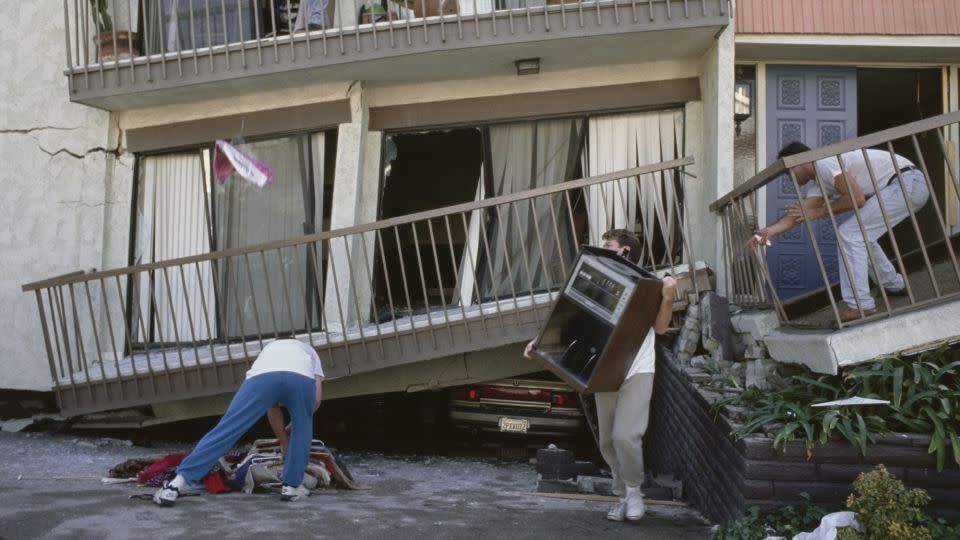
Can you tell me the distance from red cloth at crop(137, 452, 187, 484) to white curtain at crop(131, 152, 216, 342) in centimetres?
359

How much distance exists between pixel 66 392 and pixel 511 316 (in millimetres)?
4542

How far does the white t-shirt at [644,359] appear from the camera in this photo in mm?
6176

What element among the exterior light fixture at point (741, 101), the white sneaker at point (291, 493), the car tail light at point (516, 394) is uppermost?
the exterior light fixture at point (741, 101)

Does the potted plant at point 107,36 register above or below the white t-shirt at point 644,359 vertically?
above

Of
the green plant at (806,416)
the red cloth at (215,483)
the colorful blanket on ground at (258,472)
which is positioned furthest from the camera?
the colorful blanket on ground at (258,472)

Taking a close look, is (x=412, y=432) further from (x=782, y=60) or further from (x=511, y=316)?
(x=782, y=60)

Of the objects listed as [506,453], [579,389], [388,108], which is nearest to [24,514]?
[579,389]

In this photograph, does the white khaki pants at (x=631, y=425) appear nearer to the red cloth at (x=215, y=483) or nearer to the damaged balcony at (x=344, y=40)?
the red cloth at (x=215, y=483)

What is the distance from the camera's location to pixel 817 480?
524 centimetres

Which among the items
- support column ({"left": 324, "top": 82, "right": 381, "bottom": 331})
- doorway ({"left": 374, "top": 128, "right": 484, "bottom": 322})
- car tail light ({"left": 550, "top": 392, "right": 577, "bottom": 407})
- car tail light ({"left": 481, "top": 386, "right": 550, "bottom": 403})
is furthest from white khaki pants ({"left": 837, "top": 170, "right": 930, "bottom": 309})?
support column ({"left": 324, "top": 82, "right": 381, "bottom": 331})

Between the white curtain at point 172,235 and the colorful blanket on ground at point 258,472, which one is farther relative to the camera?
the white curtain at point 172,235

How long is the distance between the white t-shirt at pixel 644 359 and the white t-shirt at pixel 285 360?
87.9 inches

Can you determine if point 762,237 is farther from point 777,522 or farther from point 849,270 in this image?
point 777,522

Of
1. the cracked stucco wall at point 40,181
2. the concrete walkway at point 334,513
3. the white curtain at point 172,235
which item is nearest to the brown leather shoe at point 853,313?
the concrete walkway at point 334,513
